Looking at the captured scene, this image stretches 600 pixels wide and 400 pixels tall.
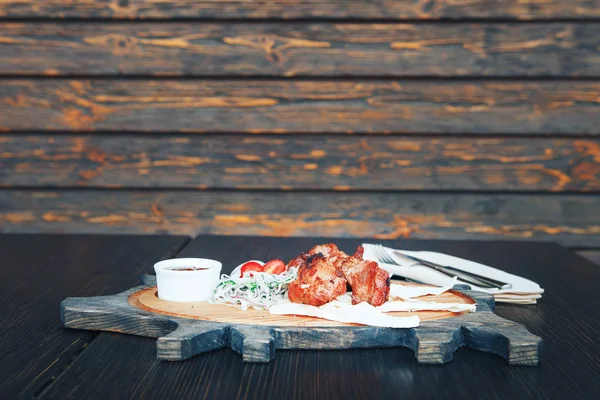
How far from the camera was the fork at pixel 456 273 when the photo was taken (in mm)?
1427

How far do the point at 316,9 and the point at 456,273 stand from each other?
5.90 ft

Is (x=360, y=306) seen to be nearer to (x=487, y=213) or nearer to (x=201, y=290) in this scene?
(x=201, y=290)

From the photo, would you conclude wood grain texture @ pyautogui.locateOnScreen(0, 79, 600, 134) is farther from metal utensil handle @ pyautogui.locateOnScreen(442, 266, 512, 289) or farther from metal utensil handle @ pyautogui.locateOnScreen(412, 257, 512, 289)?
metal utensil handle @ pyautogui.locateOnScreen(442, 266, 512, 289)

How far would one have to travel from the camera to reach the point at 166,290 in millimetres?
1188

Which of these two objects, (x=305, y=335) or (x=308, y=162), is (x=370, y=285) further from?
(x=308, y=162)

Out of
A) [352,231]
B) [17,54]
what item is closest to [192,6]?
[17,54]

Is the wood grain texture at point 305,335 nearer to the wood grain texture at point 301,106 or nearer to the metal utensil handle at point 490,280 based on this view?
the metal utensil handle at point 490,280

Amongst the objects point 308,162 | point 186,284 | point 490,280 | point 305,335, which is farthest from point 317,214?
point 305,335

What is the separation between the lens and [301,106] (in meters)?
3.06

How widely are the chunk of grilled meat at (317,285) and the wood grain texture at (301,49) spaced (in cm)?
198

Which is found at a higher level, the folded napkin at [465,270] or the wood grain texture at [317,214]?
the folded napkin at [465,270]

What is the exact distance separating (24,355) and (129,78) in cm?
230

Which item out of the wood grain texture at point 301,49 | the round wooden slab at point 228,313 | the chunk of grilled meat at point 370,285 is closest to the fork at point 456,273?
the round wooden slab at point 228,313

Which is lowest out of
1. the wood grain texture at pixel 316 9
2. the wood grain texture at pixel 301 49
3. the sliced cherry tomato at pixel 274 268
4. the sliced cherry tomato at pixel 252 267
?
the sliced cherry tomato at pixel 252 267
